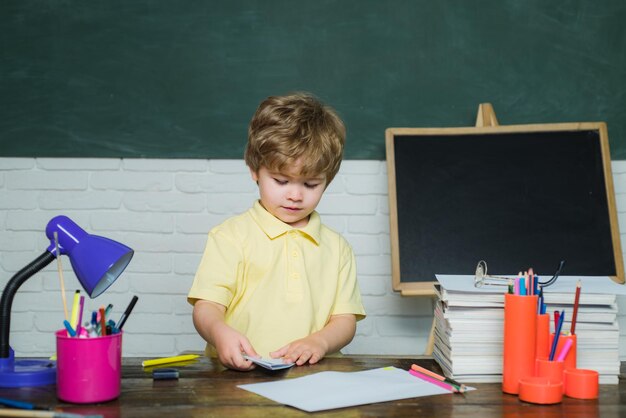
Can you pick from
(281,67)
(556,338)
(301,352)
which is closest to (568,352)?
(556,338)

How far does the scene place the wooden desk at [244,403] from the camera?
1.04 m

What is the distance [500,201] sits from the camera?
2.52 m

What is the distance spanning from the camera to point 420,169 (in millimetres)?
2543

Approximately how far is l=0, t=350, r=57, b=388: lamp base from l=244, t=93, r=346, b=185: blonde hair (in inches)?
25.4

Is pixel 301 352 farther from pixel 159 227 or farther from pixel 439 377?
pixel 159 227

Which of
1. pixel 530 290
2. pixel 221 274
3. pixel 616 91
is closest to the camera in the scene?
pixel 530 290

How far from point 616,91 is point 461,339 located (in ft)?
5.87

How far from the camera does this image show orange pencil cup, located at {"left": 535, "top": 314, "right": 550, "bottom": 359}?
1.18 m

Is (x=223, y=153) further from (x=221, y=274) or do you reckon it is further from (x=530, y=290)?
(x=530, y=290)

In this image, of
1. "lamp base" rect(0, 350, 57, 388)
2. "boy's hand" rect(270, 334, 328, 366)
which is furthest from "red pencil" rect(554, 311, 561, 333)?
"lamp base" rect(0, 350, 57, 388)

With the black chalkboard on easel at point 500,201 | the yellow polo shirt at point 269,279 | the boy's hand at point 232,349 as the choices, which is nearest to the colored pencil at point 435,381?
the boy's hand at point 232,349

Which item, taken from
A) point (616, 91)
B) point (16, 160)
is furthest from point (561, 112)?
point (16, 160)

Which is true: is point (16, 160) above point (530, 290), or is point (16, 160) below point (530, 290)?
above

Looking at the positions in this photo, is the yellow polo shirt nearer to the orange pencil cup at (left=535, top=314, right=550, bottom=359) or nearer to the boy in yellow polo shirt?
the boy in yellow polo shirt
